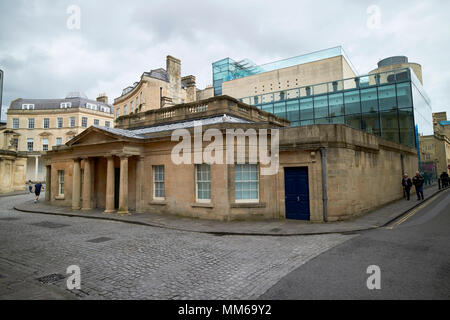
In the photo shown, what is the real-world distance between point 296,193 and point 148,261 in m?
8.20

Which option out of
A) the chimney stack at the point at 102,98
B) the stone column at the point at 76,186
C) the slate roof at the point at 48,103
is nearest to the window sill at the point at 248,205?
the stone column at the point at 76,186

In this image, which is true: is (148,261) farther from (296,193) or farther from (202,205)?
(296,193)

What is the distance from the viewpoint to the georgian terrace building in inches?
482

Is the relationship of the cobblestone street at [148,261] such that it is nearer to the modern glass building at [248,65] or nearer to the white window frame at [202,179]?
the white window frame at [202,179]

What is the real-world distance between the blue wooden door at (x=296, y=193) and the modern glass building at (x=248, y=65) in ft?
85.5

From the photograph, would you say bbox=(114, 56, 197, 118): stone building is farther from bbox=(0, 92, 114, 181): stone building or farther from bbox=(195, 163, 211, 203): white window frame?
bbox=(0, 92, 114, 181): stone building

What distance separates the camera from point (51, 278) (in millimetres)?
5723

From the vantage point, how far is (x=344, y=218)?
12.0m

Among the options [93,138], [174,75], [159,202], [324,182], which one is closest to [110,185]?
[159,202]

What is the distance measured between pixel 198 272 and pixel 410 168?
1003 inches

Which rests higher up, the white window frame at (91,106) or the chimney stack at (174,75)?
the white window frame at (91,106)

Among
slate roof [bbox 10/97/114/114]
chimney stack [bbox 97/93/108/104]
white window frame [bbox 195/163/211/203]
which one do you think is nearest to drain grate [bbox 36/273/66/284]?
white window frame [bbox 195/163/211/203]

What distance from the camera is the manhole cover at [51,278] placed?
5.60 metres

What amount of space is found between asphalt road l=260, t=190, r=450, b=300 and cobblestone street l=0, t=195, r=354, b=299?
471mm
